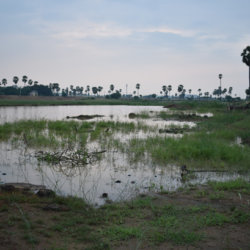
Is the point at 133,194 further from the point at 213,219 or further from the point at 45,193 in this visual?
the point at 213,219

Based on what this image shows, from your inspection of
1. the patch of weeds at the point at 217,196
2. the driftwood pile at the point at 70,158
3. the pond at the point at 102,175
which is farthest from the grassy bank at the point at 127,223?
the driftwood pile at the point at 70,158

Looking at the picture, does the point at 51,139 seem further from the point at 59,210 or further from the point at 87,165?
the point at 59,210

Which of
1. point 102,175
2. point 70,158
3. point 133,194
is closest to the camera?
point 133,194

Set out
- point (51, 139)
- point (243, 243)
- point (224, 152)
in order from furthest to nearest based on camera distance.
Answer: point (51, 139), point (224, 152), point (243, 243)

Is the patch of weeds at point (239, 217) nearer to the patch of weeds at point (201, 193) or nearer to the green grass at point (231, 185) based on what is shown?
the patch of weeds at point (201, 193)

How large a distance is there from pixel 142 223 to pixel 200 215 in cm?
108

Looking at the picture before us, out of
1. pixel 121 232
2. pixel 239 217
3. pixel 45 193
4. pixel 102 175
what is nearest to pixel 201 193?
pixel 239 217

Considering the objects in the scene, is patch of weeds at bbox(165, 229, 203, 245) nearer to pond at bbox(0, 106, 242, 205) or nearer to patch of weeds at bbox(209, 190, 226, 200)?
patch of weeds at bbox(209, 190, 226, 200)

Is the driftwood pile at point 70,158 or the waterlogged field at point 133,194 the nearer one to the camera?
the waterlogged field at point 133,194

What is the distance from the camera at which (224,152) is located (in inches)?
368

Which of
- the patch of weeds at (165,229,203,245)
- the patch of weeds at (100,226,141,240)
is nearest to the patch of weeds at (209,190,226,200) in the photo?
the patch of weeds at (165,229,203,245)

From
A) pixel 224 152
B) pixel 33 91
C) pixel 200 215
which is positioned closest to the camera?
pixel 200 215

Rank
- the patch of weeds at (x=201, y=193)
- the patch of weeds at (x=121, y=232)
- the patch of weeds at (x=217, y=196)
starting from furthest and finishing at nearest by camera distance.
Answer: the patch of weeds at (x=201, y=193)
the patch of weeds at (x=217, y=196)
the patch of weeds at (x=121, y=232)

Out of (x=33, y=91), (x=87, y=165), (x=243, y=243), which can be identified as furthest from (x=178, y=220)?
(x=33, y=91)
